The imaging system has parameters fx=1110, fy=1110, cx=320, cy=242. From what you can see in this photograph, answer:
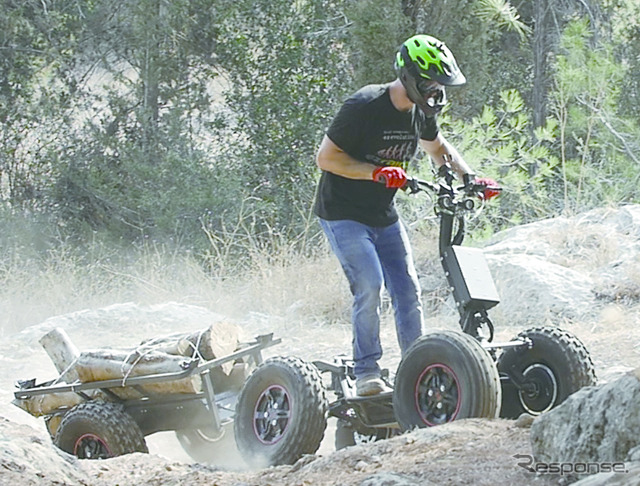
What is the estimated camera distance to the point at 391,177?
16.9ft

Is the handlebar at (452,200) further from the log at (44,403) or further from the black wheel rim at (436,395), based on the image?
the log at (44,403)

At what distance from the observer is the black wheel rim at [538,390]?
5594 millimetres

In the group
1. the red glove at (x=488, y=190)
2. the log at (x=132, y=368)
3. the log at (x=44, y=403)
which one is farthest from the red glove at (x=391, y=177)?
the log at (x=44, y=403)

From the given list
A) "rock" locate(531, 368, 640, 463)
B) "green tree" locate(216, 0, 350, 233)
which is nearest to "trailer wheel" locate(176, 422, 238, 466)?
"rock" locate(531, 368, 640, 463)

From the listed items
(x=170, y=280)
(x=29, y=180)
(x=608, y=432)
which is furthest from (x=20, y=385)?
(x=29, y=180)

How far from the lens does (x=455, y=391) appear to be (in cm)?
505

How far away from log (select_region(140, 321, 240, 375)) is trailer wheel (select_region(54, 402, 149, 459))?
1.55ft

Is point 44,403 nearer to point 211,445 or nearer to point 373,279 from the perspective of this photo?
point 211,445

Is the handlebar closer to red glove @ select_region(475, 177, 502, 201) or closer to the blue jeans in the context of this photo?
red glove @ select_region(475, 177, 502, 201)

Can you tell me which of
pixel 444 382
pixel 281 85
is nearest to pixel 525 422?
pixel 444 382

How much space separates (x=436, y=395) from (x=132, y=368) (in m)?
2.01

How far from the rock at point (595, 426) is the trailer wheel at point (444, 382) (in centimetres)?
123

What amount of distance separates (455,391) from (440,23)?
1118cm

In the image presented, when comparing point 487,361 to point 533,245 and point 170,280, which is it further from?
point 170,280
